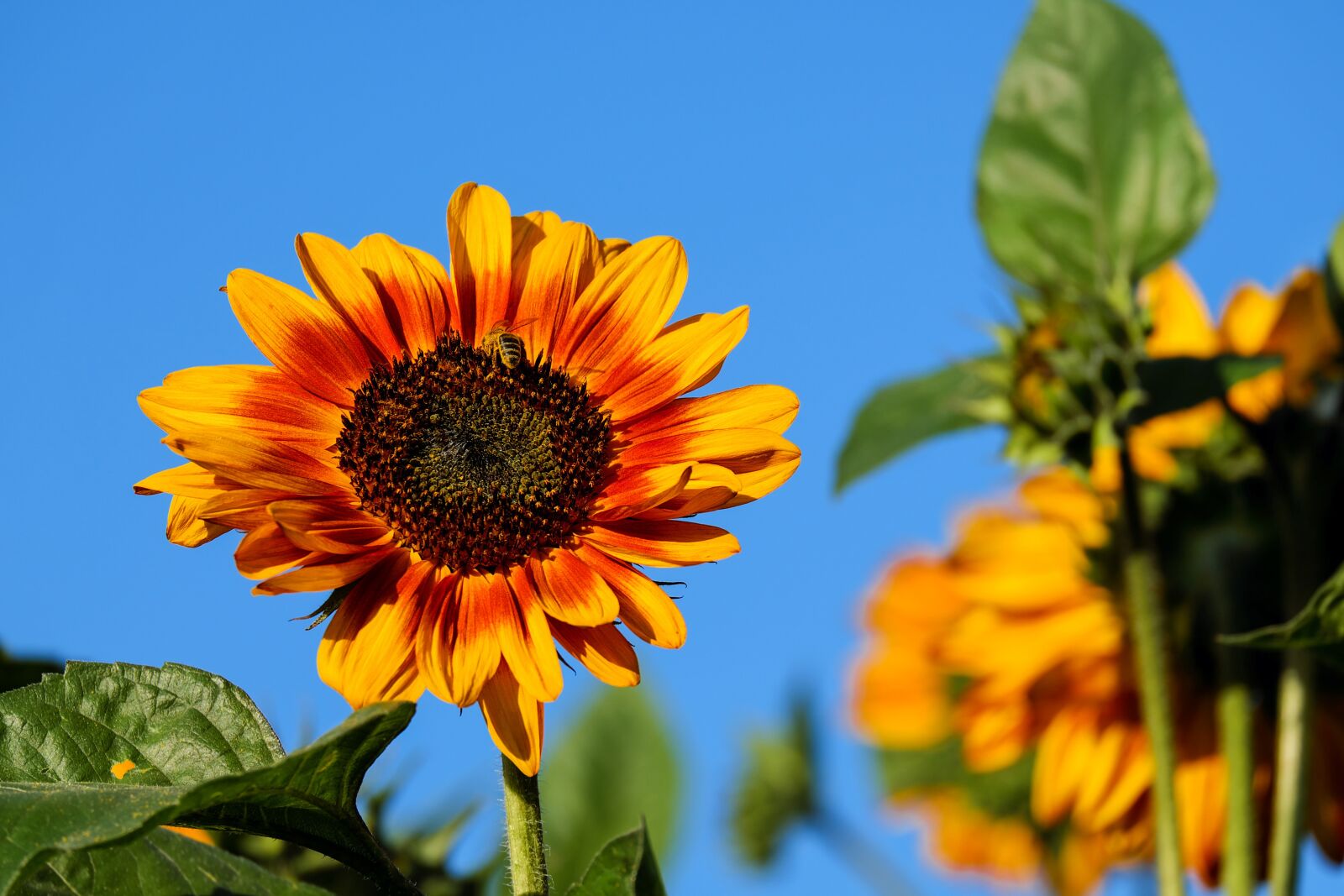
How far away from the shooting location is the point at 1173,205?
209 cm

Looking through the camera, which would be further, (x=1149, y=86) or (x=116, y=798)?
(x=1149, y=86)

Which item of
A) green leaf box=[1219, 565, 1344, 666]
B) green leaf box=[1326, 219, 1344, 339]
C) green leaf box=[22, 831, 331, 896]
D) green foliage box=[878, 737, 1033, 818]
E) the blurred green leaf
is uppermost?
green leaf box=[1326, 219, 1344, 339]

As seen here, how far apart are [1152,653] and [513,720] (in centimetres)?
97

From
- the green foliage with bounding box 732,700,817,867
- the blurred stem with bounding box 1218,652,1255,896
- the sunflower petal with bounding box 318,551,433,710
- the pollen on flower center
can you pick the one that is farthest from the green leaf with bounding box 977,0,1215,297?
the green foliage with bounding box 732,700,817,867

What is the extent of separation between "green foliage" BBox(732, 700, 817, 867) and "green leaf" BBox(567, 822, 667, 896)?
2.30 metres

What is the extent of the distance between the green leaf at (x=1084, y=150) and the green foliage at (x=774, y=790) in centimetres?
152

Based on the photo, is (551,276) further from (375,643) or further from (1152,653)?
(1152,653)

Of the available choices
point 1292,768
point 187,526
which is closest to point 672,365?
point 187,526

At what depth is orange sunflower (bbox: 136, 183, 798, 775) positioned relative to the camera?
4.18ft

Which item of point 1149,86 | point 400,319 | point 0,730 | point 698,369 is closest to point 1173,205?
point 1149,86

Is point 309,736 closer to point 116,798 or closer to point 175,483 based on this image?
point 175,483

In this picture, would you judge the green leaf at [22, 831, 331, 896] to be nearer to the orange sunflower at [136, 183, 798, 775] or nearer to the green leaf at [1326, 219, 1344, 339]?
the orange sunflower at [136, 183, 798, 775]

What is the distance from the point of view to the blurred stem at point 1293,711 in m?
1.79

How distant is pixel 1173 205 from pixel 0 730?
5.10 feet
